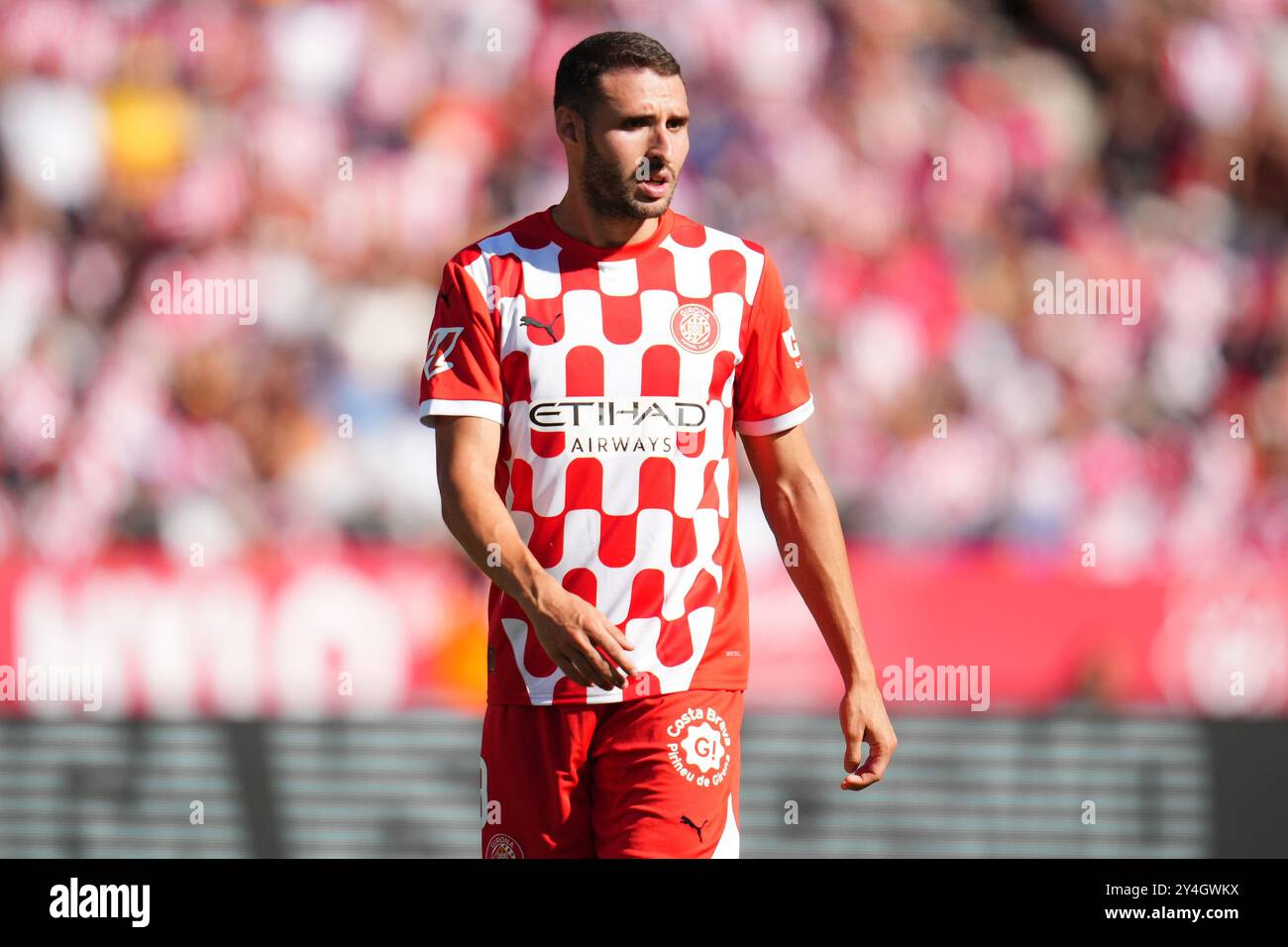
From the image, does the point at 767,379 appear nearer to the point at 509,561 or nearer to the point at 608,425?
the point at 608,425

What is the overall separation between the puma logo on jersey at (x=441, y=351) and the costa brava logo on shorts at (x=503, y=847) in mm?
939

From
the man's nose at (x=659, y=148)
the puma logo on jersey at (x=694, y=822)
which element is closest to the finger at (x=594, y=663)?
the puma logo on jersey at (x=694, y=822)

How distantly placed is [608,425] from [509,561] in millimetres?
387

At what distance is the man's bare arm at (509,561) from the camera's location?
299 centimetres

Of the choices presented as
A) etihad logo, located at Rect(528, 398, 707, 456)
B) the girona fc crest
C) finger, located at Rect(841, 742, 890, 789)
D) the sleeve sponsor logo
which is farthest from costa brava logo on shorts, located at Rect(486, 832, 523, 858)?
the sleeve sponsor logo

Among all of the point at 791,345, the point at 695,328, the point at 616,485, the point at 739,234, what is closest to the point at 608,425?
the point at 616,485

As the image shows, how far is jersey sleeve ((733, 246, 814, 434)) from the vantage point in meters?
3.47

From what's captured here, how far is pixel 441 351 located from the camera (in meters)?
3.35

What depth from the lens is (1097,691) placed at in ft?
21.6

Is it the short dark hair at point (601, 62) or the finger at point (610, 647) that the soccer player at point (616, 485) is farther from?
the finger at point (610, 647)
